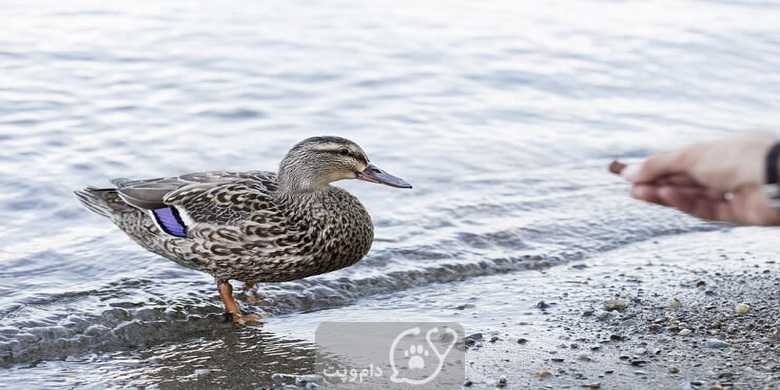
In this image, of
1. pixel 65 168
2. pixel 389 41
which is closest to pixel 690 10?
pixel 389 41

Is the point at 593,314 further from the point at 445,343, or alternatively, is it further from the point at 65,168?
the point at 65,168

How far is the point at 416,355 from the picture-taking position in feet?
19.3

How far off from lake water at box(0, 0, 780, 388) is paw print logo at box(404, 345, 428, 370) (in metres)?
0.56

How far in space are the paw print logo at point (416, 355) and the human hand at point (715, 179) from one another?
260cm

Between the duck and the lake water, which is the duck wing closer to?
the duck

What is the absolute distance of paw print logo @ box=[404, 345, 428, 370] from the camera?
5.70m

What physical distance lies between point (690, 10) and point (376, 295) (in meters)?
11.0

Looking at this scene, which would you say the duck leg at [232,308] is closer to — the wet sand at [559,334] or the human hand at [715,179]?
the wet sand at [559,334]

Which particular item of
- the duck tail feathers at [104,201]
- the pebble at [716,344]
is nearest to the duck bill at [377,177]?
the duck tail feathers at [104,201]

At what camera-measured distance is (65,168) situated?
9.48 m

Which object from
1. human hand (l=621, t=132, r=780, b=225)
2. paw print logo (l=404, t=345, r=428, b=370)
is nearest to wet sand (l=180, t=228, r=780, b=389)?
paw print logo (l=404, t=345, r=428, b=370)

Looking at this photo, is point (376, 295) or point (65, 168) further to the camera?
point (65, 168)

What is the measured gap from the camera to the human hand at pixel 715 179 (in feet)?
9.63

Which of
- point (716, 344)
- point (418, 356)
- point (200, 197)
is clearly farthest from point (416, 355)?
point (200, 197)
